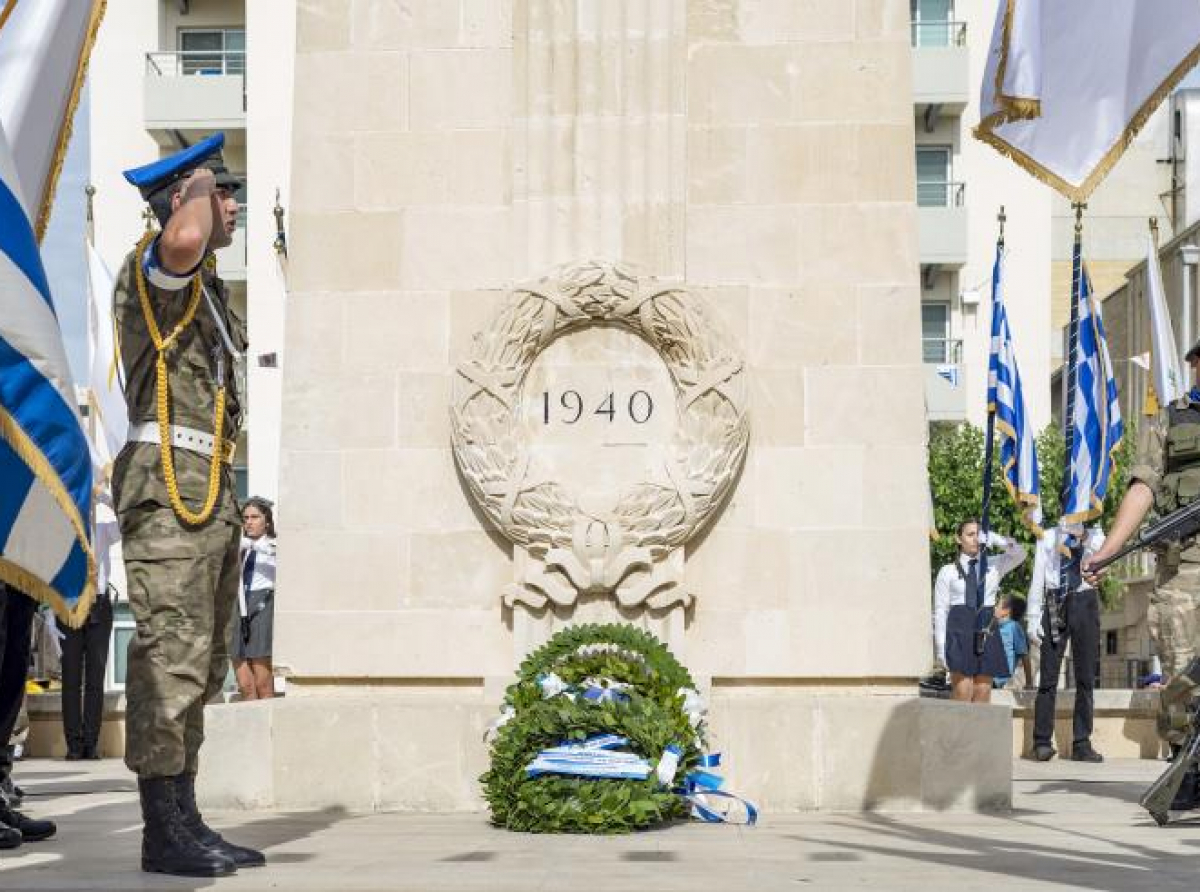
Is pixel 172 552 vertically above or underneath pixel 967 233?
underneath

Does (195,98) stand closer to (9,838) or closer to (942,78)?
(942,78)

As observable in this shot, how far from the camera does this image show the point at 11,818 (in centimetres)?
840

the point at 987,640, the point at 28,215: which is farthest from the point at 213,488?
the point at 987,640

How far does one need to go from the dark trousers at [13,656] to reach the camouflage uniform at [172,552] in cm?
116

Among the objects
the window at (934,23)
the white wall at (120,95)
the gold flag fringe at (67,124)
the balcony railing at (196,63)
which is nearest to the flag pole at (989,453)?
the gold flag fringe at (67,124)

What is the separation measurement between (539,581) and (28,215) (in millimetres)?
4621

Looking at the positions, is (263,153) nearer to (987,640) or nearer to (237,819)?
(987,640)

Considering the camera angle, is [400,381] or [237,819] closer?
[237,819]

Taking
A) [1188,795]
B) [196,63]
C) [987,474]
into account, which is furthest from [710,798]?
[196,63]

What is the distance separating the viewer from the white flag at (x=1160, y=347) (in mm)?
17797

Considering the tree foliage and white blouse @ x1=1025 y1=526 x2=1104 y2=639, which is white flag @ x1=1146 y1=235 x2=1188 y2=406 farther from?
the tree foliage

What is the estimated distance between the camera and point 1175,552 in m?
9.83

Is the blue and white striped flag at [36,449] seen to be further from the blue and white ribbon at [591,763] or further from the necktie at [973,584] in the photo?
the necktie at [973,584]

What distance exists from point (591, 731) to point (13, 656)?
99.0 inches
